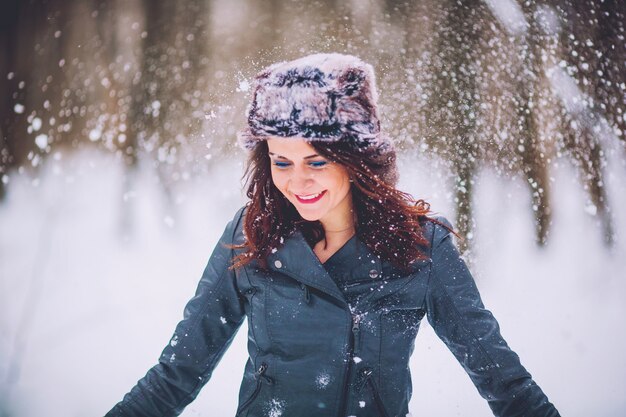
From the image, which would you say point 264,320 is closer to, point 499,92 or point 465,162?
point 465,162

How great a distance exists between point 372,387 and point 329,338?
0.18 metres

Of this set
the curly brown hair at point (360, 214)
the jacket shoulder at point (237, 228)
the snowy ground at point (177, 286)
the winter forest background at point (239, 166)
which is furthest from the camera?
the snowy ground at point (177, 286)

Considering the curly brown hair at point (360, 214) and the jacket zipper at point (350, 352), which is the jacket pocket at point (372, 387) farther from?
the curly brown hair at point (360, 214)

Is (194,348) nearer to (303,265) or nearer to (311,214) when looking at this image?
(303,265)

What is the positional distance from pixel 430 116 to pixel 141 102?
5.77ft

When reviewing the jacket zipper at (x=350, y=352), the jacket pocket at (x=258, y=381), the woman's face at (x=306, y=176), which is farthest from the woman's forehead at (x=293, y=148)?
the jacket pocket at (x=258, y=381)

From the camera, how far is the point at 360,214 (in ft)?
4.06

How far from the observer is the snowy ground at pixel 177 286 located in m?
2.38

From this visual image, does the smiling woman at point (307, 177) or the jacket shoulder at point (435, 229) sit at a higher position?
the smiling woman at point (307, 177)

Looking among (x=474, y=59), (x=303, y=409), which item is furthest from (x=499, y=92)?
(x=303, y=409)

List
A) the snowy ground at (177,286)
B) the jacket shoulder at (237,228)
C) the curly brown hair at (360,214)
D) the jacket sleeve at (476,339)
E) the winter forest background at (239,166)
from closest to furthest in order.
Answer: the jacket sleeve at (476,339) → the curly brown hair at (360,214) → the jacket shoulder at (237,228) → the winter forest background at (239,166) → the snowy ground at (177,286)

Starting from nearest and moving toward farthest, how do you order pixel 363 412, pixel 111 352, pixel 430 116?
pixel 363 412 < pixel 430 116 < pixel 111 352

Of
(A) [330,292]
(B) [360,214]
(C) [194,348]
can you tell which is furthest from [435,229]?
(C) [194,348]

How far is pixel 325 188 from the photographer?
111 centimetres
